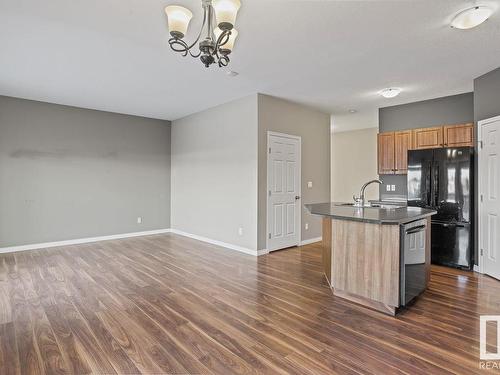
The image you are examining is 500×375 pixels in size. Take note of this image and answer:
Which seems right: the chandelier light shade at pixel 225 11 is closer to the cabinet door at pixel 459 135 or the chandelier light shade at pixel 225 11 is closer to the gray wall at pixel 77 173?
the cabinet door at pixel 459 135

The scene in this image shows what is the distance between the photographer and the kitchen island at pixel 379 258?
2617mm

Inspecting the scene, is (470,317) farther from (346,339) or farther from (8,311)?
(8,311)

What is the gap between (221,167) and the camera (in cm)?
557

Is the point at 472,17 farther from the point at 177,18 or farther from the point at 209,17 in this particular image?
the point at 177,18

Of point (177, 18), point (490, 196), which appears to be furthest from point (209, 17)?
point (490, 196)

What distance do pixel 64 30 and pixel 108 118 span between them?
11.9 ft

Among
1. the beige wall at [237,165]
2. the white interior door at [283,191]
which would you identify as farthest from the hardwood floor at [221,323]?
the beige wall at [237,165]

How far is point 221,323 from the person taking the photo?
2.52 meters

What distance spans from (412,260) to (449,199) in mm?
2006

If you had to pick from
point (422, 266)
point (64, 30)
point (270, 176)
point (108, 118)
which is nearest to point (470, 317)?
point (422, 266)

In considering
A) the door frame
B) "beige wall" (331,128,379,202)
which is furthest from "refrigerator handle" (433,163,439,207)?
"beige wall" (331,128,379,202)

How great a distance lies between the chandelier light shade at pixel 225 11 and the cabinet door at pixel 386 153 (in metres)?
4.42

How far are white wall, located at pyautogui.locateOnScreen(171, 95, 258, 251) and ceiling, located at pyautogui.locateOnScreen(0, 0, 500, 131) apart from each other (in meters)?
0.55

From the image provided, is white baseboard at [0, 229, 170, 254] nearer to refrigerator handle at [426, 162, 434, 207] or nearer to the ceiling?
the ceiling
